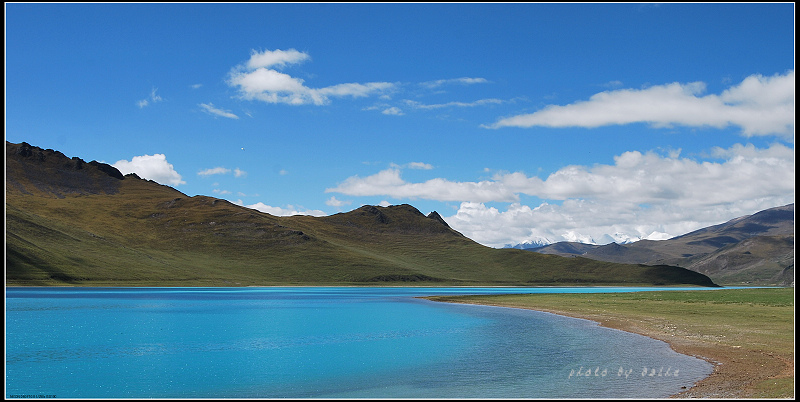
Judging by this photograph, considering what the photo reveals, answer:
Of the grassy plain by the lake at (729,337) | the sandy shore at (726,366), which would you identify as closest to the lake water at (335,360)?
the sandy shore at (726,366)

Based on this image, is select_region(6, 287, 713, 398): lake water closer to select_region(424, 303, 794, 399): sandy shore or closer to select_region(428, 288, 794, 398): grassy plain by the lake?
select_region(424, 303, 794, 399): sandy shore

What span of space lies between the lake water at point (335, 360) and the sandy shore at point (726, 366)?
1.07 meters

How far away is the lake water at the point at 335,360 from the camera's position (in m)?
32.6

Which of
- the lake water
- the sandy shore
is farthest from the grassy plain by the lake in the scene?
the lake water

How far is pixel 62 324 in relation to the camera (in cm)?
6762

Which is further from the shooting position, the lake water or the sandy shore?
the lake water

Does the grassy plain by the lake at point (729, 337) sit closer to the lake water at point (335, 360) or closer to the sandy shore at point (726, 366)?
the sandy shore at point (726, 366)

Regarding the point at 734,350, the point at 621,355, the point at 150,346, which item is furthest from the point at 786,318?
the point at 150,346

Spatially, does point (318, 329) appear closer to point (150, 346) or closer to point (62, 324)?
point (150, 346)

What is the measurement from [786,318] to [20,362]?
69.6 meters

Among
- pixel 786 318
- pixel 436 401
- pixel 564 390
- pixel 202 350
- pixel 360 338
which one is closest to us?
pixel 436 401

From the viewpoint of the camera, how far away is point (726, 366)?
37094 mm

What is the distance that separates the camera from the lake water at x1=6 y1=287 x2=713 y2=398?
32.6 m

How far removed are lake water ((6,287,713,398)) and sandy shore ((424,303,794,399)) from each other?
3.52ft
